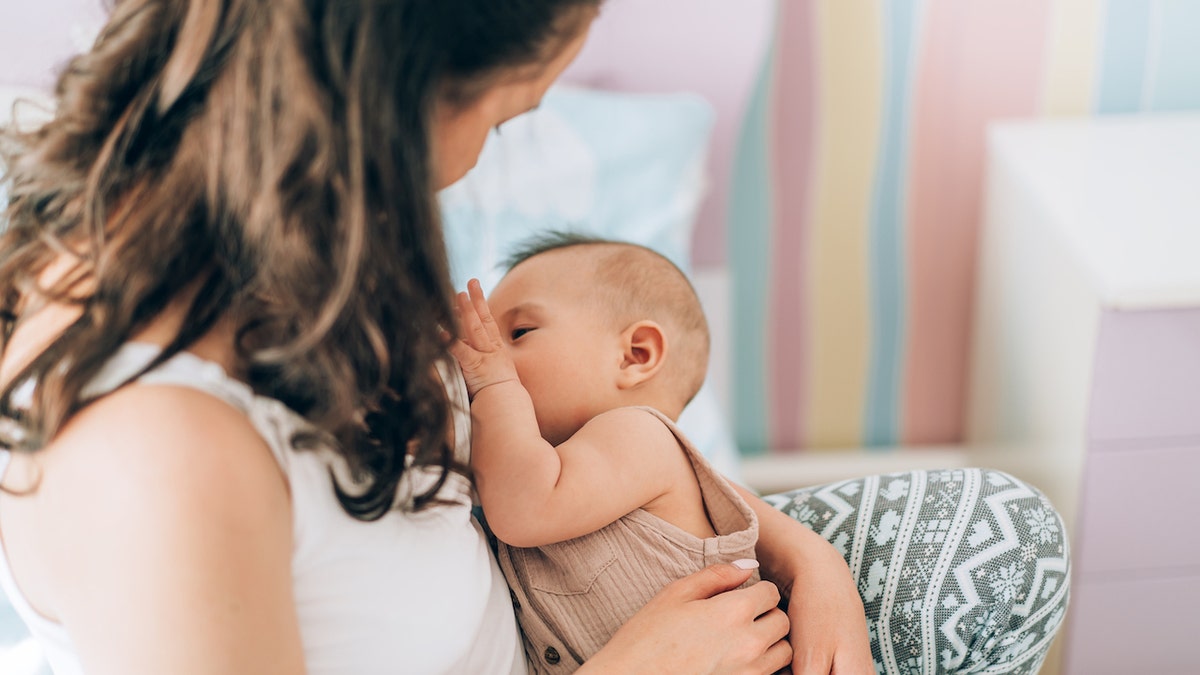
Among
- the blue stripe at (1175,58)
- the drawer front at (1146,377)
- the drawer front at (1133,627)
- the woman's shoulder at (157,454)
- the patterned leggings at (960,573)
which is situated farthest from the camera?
the blue stripe at (1175,58)

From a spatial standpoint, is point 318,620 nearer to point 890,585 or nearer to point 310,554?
point 310,554

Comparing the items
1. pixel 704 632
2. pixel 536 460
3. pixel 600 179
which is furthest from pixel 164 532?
pixel 600 179

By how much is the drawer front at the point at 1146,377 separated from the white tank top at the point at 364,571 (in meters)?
0.83

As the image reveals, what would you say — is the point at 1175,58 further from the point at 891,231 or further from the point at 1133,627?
the point at 1133,627

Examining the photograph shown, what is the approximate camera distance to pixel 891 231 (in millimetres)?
1760

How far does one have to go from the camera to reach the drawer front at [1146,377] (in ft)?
4.00

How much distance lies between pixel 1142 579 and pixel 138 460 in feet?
4.12

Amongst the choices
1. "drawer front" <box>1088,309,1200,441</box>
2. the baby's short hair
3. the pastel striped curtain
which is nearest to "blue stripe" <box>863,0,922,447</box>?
the pastel striped curtain

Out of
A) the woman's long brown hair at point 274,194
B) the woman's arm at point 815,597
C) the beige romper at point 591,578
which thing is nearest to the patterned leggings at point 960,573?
the woman's arm at point 815,597

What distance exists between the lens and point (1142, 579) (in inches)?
53.7

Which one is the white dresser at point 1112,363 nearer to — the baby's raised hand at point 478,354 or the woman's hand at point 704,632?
the woman's hand at point 704,632

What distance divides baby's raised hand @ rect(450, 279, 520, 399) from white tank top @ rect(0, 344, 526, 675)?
0.02m

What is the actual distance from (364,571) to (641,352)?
1.15 feet

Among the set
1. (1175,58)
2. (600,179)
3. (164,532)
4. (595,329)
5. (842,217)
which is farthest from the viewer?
(842,217)
